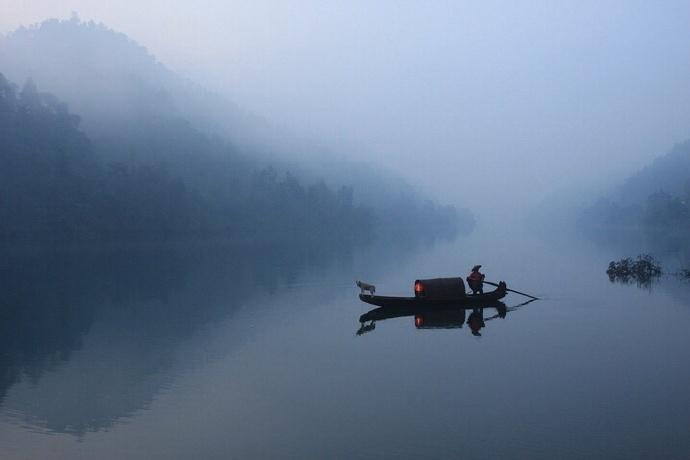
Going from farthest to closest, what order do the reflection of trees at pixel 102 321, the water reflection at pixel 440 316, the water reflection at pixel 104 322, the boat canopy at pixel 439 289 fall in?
the boat canopy at pixel 439 289 < the water reflection at pixel 440 316 < the reflection of trees at pixel 102 321 < the water reflection at pixel 104 322

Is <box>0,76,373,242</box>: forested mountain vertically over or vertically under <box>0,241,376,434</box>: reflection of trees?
over

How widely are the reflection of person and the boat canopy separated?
1.60m

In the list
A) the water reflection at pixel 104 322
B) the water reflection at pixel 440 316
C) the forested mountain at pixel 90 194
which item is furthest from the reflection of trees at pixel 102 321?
the forested mountain at pixel 90 194

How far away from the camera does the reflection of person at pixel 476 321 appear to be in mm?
34316

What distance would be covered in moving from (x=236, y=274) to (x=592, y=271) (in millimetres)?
37409

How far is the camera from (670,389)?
72.8 ft

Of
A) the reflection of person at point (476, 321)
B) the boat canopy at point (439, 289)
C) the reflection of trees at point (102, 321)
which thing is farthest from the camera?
the boat canopy at point (439, 289)

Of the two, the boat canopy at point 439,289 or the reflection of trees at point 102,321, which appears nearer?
the reflection of trees at point 102,321

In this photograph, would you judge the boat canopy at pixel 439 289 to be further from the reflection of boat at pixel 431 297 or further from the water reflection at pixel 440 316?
the water reflection at pixel 440 316

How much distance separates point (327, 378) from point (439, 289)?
16.8 metres

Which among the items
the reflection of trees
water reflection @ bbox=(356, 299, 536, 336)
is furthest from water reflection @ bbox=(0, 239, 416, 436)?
water reflection @ bbox=(356, 299, 536, 336)

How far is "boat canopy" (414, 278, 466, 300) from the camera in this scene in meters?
Result: 39.0

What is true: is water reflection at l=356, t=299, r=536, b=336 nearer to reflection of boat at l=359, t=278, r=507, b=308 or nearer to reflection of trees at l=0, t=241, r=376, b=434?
reflection of boat at l=359, t=278, r=507, b=308

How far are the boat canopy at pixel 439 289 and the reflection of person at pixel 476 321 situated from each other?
5.25ft
